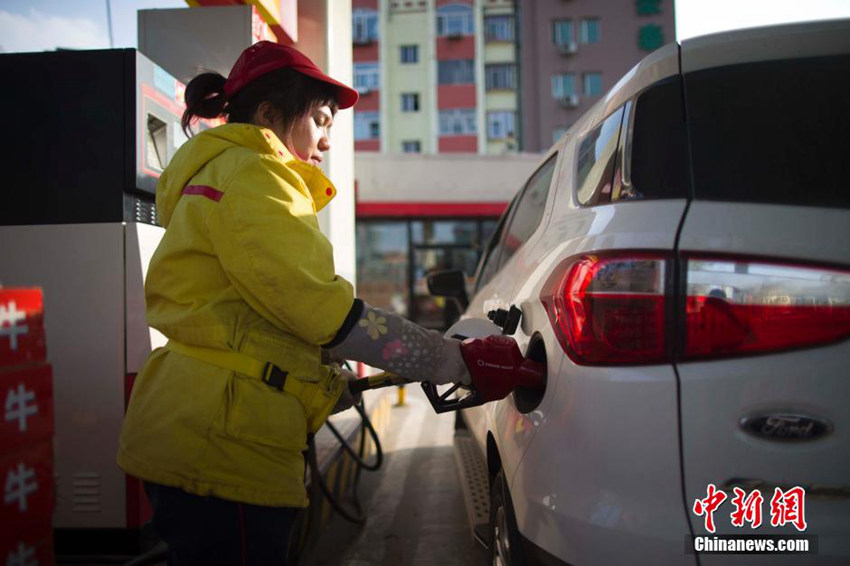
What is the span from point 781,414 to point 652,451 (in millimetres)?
237

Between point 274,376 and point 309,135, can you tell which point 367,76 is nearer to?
point 309,135

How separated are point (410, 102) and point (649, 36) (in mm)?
10732

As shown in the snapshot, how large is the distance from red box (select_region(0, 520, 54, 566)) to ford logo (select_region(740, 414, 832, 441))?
159 centimetres

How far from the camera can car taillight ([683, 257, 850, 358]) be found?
112cm

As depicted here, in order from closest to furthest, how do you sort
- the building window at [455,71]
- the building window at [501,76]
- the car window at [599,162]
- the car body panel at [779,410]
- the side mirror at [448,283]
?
the car body panel at [779,410] → the car window at [599,162] → the side mirror at [448,283] → the building window at [455,71] → the building window at [501,76]

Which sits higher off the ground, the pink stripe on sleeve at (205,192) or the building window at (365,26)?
the building window at (365,26)

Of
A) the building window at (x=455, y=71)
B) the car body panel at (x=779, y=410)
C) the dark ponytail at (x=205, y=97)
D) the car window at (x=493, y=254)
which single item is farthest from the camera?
the building window at (x=455, y=71)

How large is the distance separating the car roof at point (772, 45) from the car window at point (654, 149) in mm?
86

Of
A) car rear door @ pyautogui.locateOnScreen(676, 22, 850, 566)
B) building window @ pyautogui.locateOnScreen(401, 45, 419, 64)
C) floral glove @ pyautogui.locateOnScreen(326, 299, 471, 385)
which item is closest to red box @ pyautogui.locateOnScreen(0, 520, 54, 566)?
floral glove @ pyautogui.locateOnScreen(326, 299, 471, 385)

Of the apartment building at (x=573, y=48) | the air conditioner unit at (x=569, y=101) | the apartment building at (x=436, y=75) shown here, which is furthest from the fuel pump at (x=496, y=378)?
the air conditioner unit at (x=569, y=101)

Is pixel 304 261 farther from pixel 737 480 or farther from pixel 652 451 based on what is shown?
pixel 737 480

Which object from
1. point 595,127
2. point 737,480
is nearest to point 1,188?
point 595,127

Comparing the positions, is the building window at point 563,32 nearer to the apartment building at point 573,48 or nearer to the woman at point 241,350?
Result: the apartment building at point 573,48

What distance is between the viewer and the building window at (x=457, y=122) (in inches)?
1036
